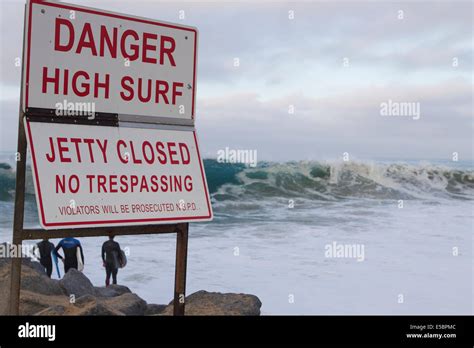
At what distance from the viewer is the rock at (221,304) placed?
7191 mm

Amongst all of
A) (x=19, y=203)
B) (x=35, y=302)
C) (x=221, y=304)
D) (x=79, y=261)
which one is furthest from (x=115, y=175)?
(x=79, y=261)

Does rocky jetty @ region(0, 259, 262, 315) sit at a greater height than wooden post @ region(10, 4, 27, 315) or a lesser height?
lesser

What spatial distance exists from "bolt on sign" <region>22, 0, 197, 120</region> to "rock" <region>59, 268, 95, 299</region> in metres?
4.82

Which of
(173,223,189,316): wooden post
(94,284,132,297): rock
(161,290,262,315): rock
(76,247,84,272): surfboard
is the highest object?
(173,223,189,316): wooden post

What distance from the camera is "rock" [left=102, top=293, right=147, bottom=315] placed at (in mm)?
7013

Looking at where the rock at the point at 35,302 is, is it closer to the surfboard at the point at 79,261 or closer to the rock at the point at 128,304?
the rock at the point at 128,304

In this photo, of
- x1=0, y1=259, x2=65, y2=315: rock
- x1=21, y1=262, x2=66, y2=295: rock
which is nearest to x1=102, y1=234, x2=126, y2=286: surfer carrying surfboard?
x1=0, y1=259, x2=65, y2=315: rock

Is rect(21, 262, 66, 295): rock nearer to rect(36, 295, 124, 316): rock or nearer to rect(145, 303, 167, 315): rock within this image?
rect(145, 303, 167, 315): rock

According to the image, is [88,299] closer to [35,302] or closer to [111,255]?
[35,302]

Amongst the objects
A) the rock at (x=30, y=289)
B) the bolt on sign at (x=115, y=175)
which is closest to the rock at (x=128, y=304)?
the rock at (x=30, y=289)

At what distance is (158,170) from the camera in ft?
12.9

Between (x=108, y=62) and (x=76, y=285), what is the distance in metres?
5.21
